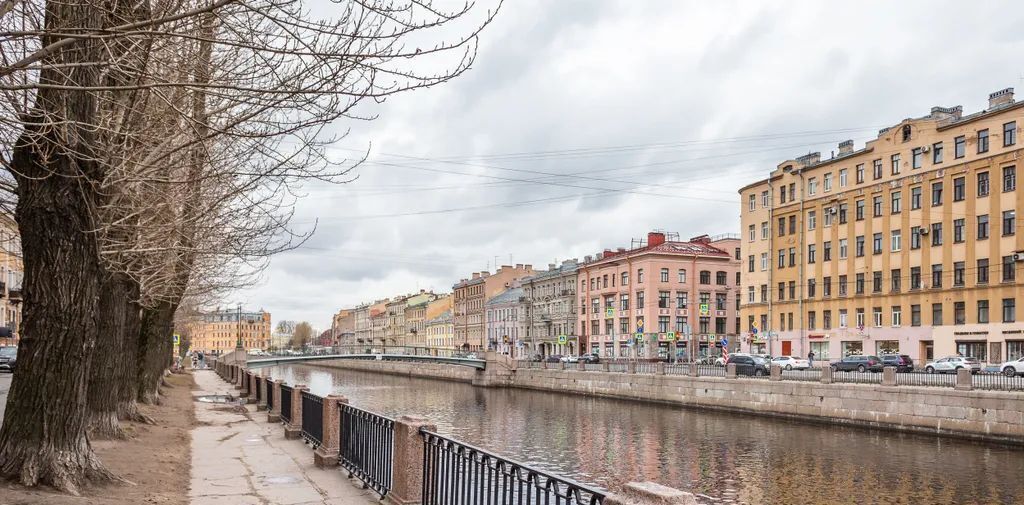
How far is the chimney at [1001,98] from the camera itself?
149 feet

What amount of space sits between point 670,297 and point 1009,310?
117ft

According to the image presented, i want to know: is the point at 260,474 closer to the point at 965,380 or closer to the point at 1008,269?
the point at 965,380

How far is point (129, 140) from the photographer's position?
37.6ft

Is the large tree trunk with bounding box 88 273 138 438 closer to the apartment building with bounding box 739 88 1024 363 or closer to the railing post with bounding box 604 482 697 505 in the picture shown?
the railing post with bounding box 604 482 697 505

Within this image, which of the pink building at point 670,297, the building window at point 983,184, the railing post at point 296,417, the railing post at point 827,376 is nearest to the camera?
the railing post at point 296,417

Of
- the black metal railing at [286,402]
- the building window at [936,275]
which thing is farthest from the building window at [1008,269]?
the black metal railing at [286,402]

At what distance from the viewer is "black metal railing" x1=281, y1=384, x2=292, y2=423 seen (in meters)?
18.2

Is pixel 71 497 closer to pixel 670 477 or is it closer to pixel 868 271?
pixel 670 477

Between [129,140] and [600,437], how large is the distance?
2255 centimetres

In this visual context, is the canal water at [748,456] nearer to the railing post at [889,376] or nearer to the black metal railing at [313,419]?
the railing post at [889,376]

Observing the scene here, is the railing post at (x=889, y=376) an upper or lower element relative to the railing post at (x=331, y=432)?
lower

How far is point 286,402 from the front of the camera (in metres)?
18.7

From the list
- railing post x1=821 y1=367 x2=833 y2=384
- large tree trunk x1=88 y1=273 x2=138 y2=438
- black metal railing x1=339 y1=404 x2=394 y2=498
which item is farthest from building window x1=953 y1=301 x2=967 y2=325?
large tree trunk x1=88 y1=273 x2=138 y2=438

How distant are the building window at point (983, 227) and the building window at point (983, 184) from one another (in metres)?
1.18
